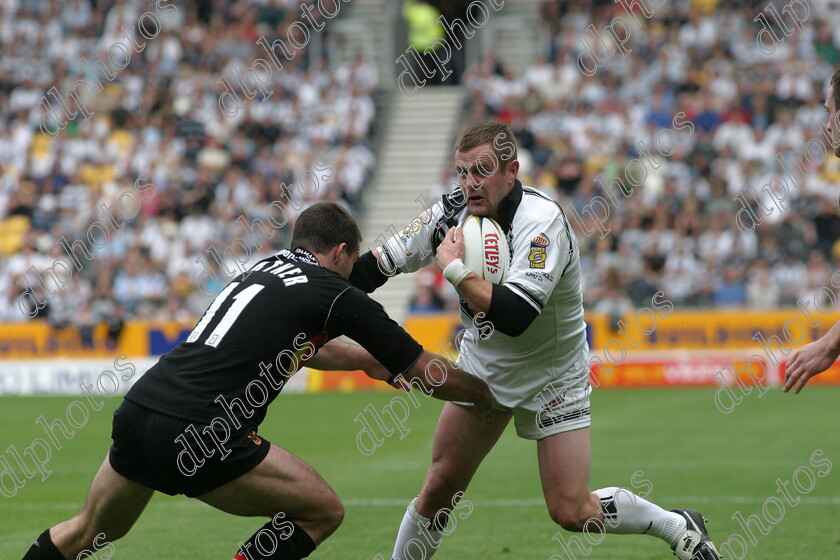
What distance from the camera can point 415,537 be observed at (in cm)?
687

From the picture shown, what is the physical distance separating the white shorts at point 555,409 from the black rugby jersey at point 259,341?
1045 millimetres

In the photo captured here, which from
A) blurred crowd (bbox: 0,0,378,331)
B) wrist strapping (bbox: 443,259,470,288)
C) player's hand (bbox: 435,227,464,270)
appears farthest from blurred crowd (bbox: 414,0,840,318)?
wrist strapping (bbox: 443,259,470,288)

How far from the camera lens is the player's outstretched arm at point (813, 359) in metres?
5.41

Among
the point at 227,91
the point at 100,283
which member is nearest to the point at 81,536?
the point at 100,283

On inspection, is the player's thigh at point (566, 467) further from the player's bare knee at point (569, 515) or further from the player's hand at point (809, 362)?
the player's hand at point (809, 362)

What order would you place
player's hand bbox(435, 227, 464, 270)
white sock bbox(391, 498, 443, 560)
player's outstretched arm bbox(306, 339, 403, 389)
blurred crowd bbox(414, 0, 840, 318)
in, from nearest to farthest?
player's hand bbox(435, 227, 464, 270)
player's outstretched arm bbox(306, 339, 403, 389)
white sock bbox(391, 498, 443, 560)
blurred crowd bbox(414, 0, 840, 318)

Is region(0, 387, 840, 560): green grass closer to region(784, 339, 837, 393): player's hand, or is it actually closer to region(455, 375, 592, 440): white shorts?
region(455, 375, 592, 440): white shorts

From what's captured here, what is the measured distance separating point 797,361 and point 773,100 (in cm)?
1950

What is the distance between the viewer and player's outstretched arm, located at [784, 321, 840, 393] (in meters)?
5.41

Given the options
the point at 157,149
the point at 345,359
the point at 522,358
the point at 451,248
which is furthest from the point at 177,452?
the point at 157,149

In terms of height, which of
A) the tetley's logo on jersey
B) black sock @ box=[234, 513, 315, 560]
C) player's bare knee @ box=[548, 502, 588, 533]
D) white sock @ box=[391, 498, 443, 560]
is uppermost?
the tetley's logo on jersey

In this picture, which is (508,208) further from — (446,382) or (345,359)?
(345,359)

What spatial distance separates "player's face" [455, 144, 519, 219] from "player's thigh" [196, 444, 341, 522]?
1680 millimetres

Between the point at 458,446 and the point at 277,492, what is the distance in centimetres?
137
